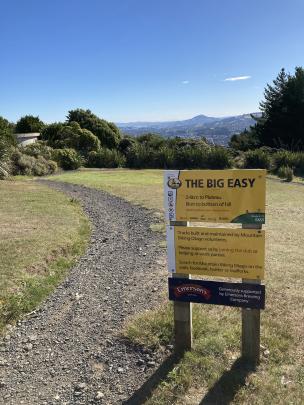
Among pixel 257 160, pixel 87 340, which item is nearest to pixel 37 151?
pixel 257 160

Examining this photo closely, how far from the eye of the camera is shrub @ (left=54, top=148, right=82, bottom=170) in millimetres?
26453

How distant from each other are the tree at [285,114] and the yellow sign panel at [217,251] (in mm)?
37048

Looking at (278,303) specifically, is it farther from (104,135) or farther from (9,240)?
(104,135)

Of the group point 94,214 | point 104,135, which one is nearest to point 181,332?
point 94,214

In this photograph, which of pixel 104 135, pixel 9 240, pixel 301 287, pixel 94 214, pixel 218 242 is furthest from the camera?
pixel 104 135

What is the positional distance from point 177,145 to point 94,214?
20.4 meters

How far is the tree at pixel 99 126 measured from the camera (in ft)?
123

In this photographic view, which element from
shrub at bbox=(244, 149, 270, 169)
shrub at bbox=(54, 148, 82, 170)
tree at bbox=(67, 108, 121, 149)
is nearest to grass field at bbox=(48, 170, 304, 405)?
shrub at bbox=(244, 149, 270, 169)

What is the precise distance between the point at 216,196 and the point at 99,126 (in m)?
35.6

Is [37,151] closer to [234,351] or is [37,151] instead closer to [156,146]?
[156,146]

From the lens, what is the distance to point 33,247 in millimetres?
7230

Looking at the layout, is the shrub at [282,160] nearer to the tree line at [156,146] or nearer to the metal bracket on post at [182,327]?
the tree line at [156,146]

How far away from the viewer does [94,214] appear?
1164 centimetres

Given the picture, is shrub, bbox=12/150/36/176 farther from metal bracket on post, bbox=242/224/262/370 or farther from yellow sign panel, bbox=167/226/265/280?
metal bracket on post, bbox=242/224/262/370
